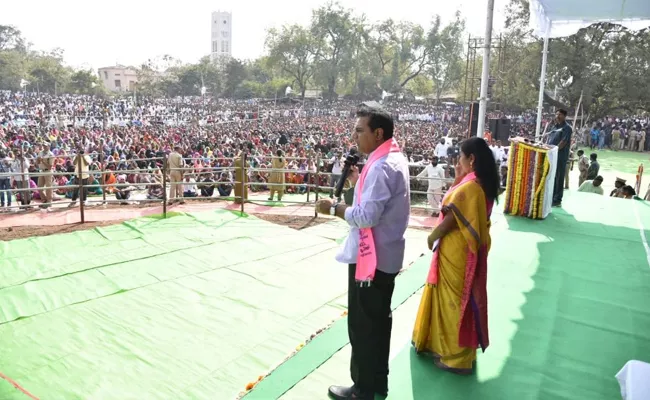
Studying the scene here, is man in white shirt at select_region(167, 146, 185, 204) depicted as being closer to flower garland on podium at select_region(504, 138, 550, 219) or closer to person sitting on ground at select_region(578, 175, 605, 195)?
flower garland on podium at select_region(504, 138, 550, 219)

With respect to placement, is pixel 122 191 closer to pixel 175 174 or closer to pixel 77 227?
pixel 175 174

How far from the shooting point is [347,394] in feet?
7.78

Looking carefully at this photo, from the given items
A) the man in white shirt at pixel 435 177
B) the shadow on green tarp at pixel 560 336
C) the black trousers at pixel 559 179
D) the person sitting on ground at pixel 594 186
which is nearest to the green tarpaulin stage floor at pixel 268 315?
the shadow on green tarp at pixel 560 336

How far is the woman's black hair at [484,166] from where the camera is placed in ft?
8.11

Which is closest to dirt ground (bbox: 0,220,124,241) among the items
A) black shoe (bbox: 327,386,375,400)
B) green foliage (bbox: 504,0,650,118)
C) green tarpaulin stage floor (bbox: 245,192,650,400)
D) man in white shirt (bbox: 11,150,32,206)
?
man in white shirt (bbox: 11,150,32,206)

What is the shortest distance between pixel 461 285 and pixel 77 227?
5.85 metres

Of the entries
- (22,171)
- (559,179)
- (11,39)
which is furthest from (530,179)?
(11,39)

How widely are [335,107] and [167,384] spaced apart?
129 ft

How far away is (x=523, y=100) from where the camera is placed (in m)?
25.5

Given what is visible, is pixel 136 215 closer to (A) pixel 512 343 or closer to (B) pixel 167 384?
(B) pixel 167 384

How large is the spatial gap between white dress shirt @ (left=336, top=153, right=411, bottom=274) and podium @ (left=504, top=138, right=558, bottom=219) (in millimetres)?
4237

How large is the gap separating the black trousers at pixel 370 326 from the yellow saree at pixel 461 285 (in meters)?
0.46

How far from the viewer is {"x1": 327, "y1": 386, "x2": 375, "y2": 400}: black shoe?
228cm

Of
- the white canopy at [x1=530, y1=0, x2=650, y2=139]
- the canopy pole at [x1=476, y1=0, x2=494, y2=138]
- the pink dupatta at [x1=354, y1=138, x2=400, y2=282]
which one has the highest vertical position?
the white canopy at [x1=530, y1=0, x2=650, y2=139]
